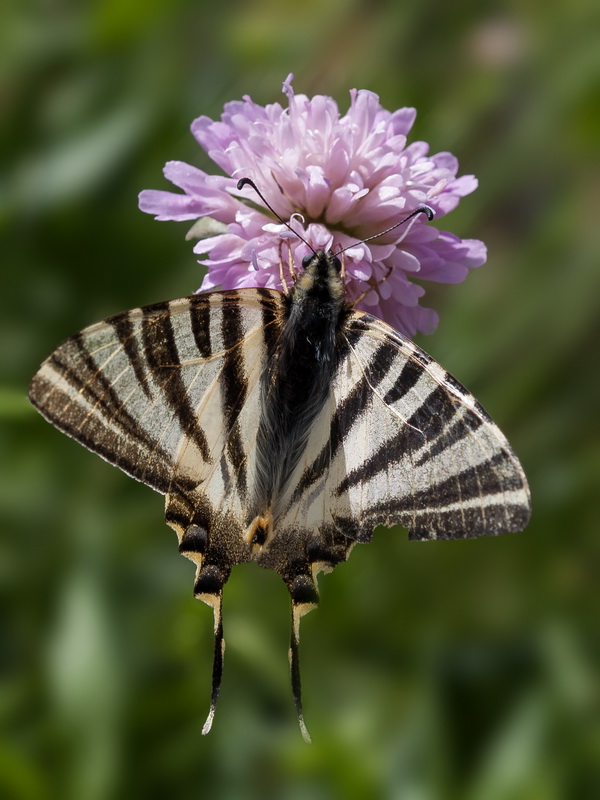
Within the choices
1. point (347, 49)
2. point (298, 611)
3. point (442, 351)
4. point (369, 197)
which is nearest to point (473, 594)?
point (442, 351)

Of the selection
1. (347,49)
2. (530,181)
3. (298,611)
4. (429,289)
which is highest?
(347,49)

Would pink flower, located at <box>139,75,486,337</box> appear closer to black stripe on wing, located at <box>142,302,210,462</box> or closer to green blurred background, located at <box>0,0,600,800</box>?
black stripe on wing, located at <box>142,302,210,462</box>

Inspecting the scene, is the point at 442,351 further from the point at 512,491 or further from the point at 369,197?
the point at 512,491

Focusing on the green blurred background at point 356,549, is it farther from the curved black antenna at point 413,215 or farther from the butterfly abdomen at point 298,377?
the curved black antenna at point 413,215

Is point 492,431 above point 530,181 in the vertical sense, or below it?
below

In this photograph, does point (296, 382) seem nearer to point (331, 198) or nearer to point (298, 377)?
point (298, 377)

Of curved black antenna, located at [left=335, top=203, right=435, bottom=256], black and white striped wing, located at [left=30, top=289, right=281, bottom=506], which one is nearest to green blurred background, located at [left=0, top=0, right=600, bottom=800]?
black and white striped wing, located at [left=30, top=289, right=281, bottom=506]

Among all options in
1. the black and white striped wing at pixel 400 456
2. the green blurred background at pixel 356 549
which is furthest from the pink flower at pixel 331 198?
the green blurred background at pixel 356 549

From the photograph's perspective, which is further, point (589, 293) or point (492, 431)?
point (589, 293)
